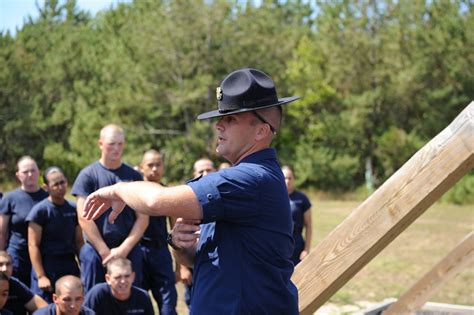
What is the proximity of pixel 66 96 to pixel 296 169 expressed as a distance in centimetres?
1329

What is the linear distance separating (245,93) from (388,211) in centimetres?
70

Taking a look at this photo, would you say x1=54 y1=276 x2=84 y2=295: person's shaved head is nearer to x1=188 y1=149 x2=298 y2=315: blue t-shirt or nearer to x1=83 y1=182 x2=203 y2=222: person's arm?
x1=188 y1=149 x2=298 y2=315: blue t-shirt

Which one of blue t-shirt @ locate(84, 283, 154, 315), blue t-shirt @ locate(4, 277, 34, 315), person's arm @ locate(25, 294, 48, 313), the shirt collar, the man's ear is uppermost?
the man's ear

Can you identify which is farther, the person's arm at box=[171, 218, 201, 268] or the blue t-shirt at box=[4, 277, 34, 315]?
the blue t-shirt at box=[4, 277, 34, 315]

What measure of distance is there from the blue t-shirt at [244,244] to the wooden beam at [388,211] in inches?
14.1

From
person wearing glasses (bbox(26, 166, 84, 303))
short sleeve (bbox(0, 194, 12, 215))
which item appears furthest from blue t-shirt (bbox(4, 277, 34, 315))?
short sleeve (bbox(0, 194, 12, 215))

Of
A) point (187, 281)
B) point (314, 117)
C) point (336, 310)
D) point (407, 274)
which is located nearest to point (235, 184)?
point (187, 281)

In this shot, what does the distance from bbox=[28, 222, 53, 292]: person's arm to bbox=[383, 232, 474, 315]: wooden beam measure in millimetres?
2887

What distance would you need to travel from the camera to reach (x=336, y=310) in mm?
8023

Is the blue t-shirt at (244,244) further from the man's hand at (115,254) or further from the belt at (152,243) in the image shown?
the belt at (152,243)

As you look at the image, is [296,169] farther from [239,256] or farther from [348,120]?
[239,256]

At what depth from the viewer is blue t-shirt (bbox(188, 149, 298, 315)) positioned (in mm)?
2211

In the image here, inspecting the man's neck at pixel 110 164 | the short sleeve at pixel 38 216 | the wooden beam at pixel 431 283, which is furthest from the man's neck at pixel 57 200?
the wooden beam at pixel 431 283

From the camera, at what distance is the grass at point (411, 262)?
358 inches
